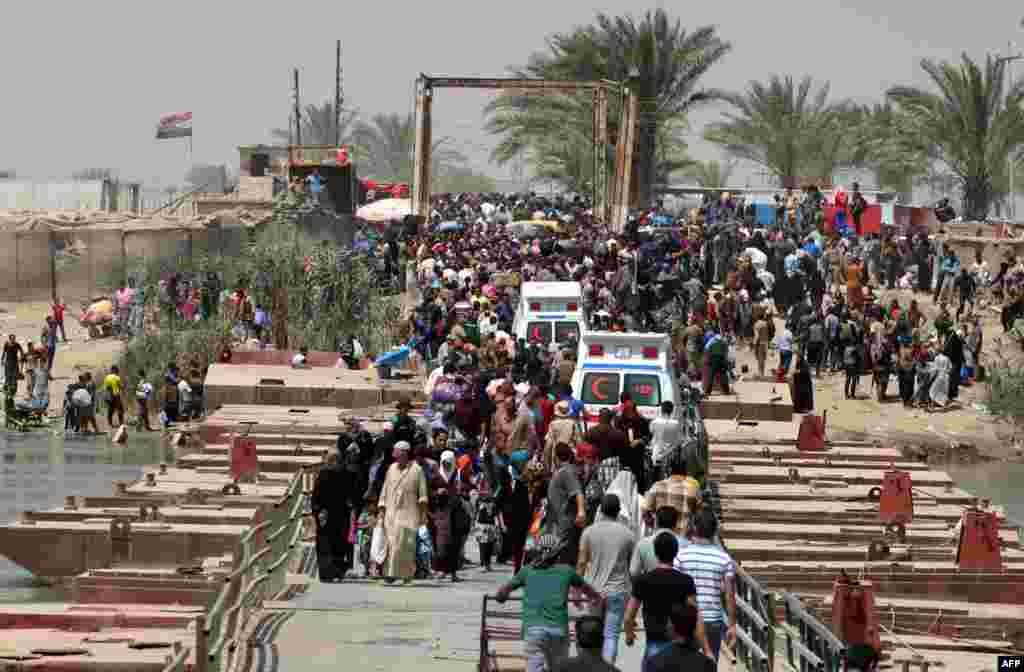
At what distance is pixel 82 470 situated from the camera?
4519 cm

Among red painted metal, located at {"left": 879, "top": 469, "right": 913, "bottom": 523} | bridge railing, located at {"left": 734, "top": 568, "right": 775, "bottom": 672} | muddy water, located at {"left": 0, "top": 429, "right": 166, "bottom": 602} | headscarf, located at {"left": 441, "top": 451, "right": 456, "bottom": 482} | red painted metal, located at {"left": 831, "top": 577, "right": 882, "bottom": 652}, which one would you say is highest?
headscarf, located at {"left": 441, "top": 451, "right": 456, "bottom": 482}

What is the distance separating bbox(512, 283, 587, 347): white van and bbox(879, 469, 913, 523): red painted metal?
9.66 m

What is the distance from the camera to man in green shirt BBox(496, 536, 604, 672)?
14836 millimetres

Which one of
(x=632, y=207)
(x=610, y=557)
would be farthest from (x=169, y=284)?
(x=610, y=557)

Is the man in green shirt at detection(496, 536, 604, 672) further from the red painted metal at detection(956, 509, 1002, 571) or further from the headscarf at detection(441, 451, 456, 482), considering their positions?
the red painted metal at detection(956, 509, 1002, 571)

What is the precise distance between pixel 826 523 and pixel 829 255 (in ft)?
73.3

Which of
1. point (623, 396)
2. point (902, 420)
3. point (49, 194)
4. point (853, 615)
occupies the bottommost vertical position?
point (902, 420)

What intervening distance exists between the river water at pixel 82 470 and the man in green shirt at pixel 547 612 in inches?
1025

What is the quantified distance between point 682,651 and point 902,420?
36.2 metres

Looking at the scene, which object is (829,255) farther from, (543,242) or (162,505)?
(162,505)

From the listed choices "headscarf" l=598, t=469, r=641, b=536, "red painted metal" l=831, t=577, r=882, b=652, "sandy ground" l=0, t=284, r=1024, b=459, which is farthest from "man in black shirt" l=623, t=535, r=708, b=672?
"sandy ground" l=0, t=284, r=1024, b=459

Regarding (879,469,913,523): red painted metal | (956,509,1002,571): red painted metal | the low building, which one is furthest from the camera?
the low building

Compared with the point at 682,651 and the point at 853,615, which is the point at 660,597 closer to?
the point at 682,651

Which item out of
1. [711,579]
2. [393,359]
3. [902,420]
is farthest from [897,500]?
[902,420]
